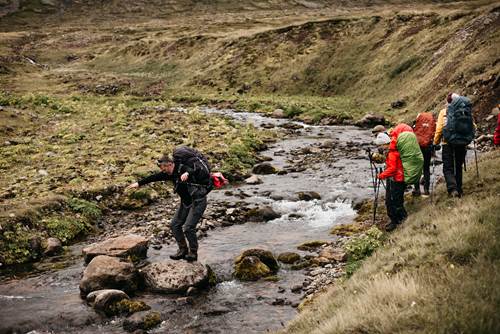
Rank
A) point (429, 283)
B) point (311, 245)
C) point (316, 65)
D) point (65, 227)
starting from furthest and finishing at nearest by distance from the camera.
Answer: point (316, 65), point (65, 227), point (311, 245), point (429, 283)

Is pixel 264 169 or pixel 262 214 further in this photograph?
pixel 264 169

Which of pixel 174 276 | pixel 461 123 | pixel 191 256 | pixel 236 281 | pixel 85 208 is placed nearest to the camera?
pixel 174 276

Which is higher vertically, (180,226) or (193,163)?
(193,163)

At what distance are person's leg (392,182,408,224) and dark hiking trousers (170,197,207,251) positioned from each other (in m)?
5.82

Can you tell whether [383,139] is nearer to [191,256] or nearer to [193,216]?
[193,216]

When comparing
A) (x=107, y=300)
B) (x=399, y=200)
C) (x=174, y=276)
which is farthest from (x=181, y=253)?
(x=399, y=200)

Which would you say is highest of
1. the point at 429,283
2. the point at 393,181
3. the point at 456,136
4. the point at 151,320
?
the point at 456,136

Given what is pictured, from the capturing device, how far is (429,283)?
337 inches

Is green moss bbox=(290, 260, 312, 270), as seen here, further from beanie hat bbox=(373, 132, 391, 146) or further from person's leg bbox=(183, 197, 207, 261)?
beanie hat bbox=(373, 132, 391, 146)

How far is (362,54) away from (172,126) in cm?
3191

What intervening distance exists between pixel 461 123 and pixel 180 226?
9.13 meters

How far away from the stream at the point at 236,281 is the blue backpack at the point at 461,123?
5.92 meters

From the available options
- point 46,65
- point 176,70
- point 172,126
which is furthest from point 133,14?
point 172,126

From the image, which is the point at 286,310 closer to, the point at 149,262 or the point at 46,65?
the point at 149,262
